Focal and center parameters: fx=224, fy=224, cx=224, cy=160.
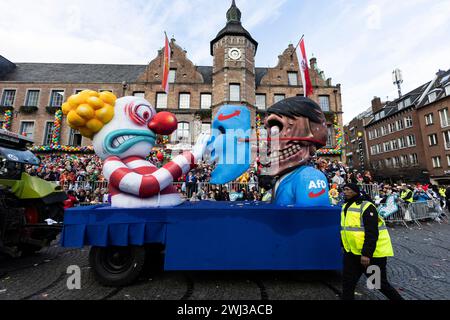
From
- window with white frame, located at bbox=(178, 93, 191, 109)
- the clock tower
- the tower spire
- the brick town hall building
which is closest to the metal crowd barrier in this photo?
the brick town hall building

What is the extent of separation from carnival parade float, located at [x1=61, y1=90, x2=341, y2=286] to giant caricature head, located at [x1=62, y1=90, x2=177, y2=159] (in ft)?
0.05

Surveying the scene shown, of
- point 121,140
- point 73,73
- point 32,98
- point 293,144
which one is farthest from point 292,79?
point 32,98

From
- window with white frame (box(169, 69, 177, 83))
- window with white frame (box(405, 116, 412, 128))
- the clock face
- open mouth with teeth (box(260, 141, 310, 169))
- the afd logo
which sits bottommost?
the afd logo

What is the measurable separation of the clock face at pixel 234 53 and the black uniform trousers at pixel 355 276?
66.4 feet

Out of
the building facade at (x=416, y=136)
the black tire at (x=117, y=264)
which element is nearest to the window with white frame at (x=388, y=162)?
the building facade at (x=416, y=136)

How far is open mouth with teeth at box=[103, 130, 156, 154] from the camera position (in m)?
3.64

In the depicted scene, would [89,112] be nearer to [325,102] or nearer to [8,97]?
[325,102]

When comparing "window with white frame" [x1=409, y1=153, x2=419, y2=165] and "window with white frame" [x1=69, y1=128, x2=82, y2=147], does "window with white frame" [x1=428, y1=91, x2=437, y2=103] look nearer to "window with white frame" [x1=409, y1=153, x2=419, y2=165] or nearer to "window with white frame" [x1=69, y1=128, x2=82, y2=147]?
"window with white frame" [x1=409, y1=153, x2=419, y2=165]

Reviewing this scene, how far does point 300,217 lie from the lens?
10.3 feet

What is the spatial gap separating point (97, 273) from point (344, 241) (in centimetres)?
344

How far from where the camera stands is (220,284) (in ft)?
11.0

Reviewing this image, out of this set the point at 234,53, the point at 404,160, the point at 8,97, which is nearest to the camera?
the point at 234,53

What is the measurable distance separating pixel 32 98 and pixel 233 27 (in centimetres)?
2118
